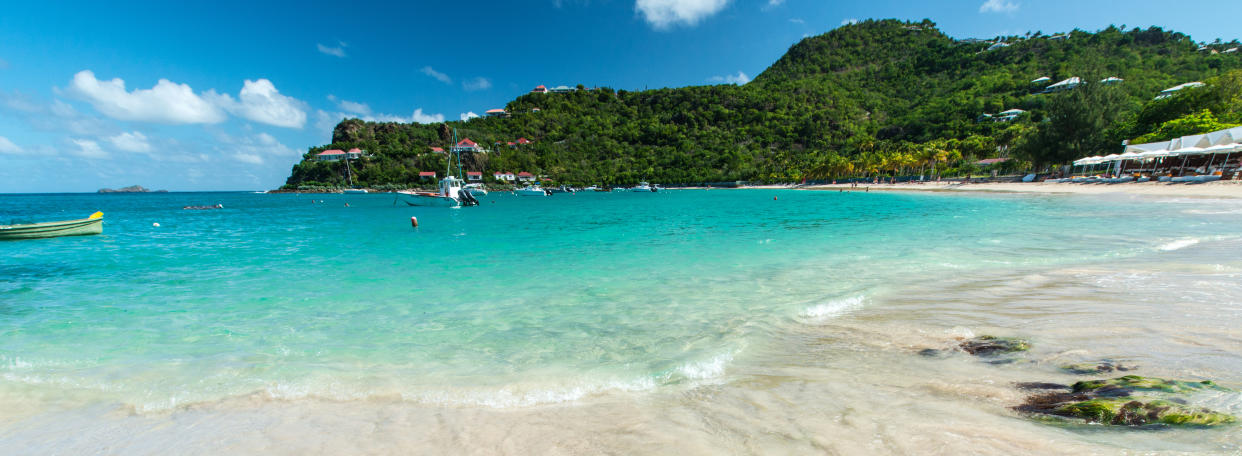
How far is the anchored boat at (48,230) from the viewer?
71.5 ft

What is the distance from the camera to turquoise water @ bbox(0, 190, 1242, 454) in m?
5.18

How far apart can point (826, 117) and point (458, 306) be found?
480 feet

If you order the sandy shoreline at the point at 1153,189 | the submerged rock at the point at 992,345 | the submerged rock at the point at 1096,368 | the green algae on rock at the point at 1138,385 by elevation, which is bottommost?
the sandy shoreline at the point at 1153,189

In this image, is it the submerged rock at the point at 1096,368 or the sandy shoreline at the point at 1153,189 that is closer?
the submerged rock at the point at 1096,368

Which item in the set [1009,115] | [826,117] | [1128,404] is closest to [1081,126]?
[1009,115]

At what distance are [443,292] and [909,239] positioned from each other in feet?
53.3

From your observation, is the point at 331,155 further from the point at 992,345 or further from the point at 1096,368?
the point at 1096,368

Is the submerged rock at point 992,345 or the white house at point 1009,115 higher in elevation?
the white house at point 1009,115

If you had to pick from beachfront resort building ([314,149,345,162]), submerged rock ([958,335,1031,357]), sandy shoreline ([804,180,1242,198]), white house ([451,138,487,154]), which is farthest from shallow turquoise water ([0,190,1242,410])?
beachfront resort building ([314,149,345,162])

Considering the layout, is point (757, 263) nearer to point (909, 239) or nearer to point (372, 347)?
point (909, 239)

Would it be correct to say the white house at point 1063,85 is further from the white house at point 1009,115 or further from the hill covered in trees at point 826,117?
the white house at point 1009,115

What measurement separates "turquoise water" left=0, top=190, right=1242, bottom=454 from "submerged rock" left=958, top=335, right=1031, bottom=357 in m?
1.42

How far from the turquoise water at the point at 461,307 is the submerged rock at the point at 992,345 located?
1.42 metres

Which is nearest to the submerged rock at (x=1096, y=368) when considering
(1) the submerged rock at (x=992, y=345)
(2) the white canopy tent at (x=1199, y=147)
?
(1) the submerged rock at (x=992, y=345)
